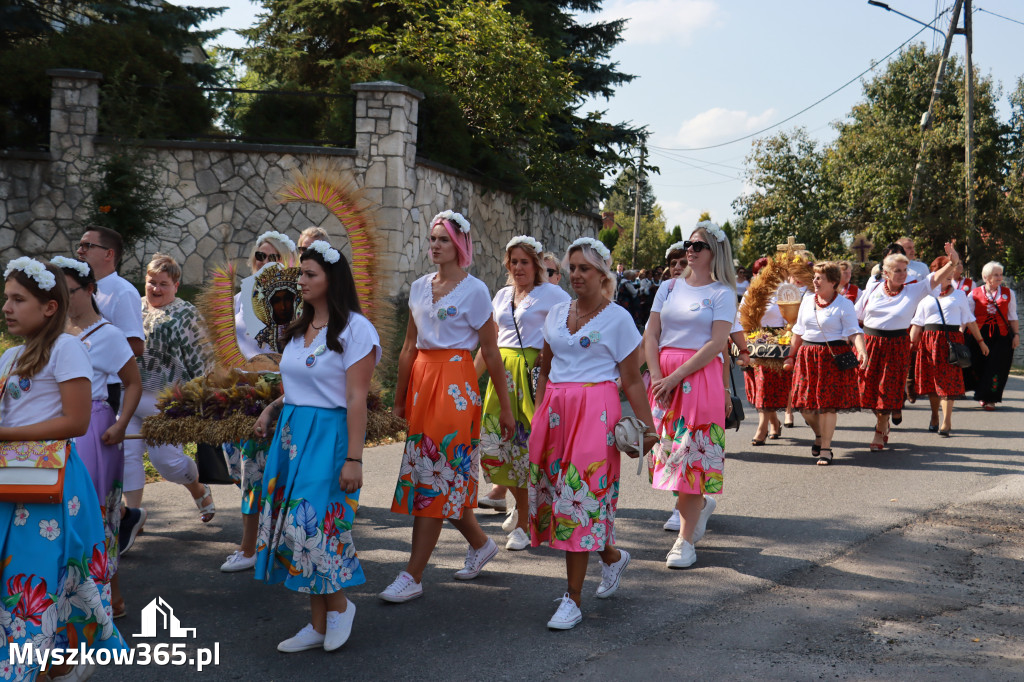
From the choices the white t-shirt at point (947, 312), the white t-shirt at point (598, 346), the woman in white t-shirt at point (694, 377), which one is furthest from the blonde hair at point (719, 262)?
the white t-shirt at point (947, 312)

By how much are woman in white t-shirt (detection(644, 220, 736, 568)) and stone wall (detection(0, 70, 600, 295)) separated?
29.7ft

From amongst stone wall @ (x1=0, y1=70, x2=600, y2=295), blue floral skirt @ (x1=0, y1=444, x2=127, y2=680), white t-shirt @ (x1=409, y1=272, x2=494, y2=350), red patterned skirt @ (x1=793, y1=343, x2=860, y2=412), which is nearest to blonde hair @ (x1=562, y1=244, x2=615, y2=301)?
white t-shirt @ (x1=409, y1=272, x2=494, y2=350)

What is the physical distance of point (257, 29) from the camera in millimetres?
22859

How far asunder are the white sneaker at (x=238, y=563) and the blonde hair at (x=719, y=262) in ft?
10.9

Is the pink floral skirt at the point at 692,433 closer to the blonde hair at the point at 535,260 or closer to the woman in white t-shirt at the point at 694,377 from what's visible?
the woman in white t-shirt at the point at 694,377

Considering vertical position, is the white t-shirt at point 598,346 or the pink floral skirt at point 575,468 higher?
the white t-shirt at point 598,346

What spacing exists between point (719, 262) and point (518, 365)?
5.12 feet

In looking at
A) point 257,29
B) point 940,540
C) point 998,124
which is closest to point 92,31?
point 257,29

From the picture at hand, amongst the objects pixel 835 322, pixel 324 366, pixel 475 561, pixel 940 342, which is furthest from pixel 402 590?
pixel 940 342

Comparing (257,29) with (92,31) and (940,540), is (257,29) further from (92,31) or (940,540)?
(940,540)

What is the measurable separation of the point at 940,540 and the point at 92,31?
14.5 m

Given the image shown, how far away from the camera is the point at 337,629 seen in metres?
4.32

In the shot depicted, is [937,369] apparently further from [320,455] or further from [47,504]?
[47,504]

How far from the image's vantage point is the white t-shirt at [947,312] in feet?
39.4
